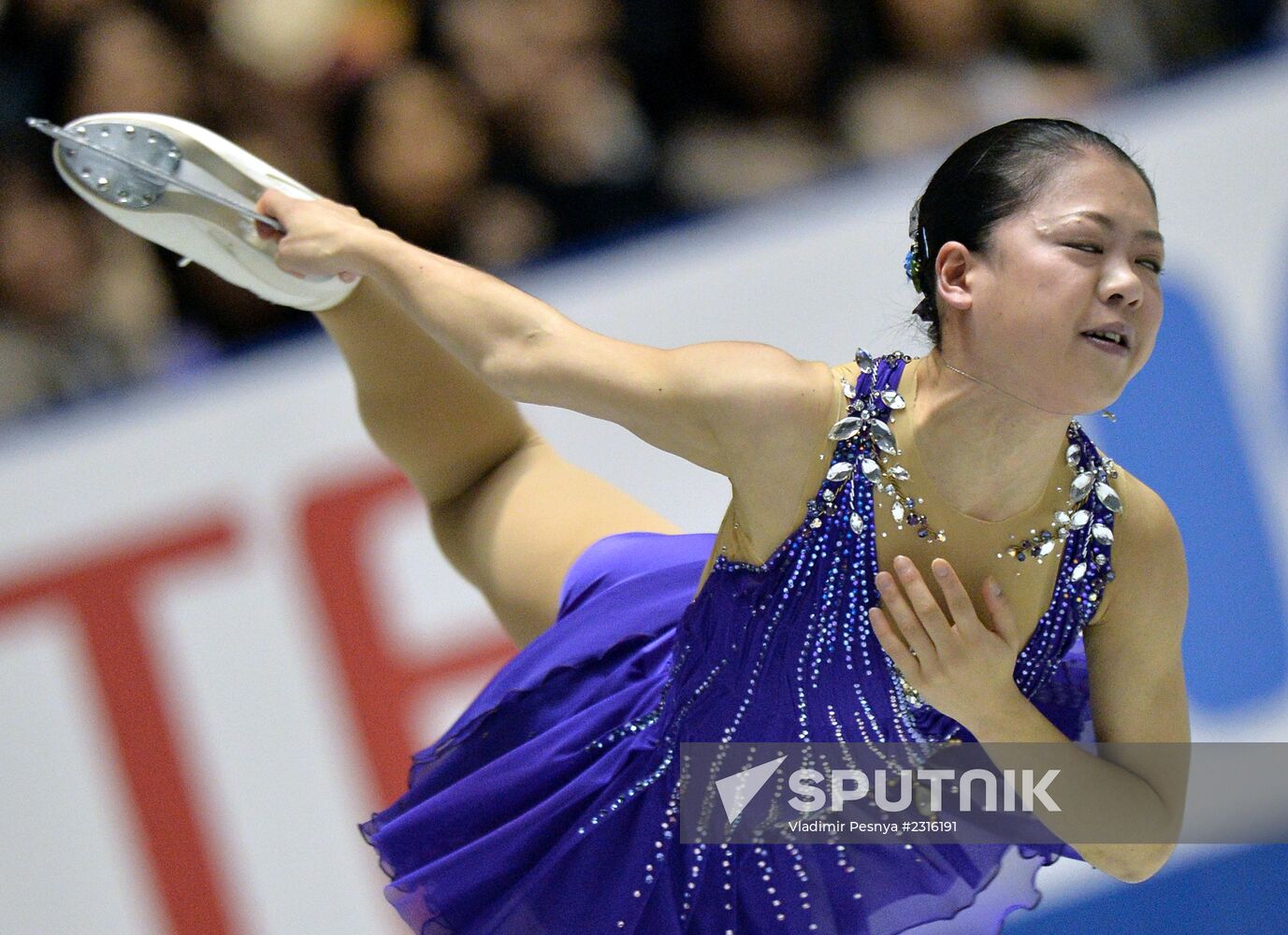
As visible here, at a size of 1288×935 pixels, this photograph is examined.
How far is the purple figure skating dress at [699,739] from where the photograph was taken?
59.5 inches

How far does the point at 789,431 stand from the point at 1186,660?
1.44 meters

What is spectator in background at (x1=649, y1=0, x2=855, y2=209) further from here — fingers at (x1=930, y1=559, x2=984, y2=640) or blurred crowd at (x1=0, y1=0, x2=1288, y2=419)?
fingers at (x1=930, y1=559, x2=984, y2=640)

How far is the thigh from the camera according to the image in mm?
1947

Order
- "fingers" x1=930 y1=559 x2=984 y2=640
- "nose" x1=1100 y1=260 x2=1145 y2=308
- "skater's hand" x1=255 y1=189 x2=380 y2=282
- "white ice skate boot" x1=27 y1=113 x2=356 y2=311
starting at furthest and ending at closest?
"white ice skate boot" x1=27 y1=113 x2=356 y2=311 → "skater's hand" x1=255 y1=189 x2=380 y2=282 → "fingers" x1=930 y1=559 x2=984 y2=640 → "nose" x1=1100 y1=260 x2=1145 y2=308

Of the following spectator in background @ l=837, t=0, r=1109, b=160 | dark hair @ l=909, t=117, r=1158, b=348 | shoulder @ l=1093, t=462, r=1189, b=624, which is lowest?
shoulder @ l=1093, t=462, r=1189, b=624

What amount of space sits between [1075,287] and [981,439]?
0.18 m

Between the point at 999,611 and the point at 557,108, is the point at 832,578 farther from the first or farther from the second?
the point at 557,108

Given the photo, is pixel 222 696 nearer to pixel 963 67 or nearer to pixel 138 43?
pixel 138 43

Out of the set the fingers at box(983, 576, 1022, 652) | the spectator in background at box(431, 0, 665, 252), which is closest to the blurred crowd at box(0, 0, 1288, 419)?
the spectator in background at box(431, 0, 665, 252)

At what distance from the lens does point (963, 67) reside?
3.00 metres

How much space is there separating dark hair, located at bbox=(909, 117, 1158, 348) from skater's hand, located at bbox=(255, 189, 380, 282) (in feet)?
1.95

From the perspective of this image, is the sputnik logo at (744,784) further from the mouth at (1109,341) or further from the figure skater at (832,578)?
the mouth at (1109,341)

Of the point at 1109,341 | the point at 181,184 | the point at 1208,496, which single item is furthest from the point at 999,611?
the point at 1208,496

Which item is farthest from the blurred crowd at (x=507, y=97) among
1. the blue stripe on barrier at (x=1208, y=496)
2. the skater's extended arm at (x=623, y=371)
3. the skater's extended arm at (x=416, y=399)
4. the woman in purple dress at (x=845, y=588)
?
the skater's extended arm at (x=623, y=371)
